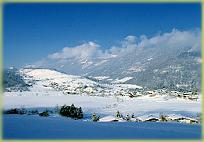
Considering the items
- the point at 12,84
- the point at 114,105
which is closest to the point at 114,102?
the point at 114,105

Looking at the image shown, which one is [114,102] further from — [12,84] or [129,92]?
[129,92]

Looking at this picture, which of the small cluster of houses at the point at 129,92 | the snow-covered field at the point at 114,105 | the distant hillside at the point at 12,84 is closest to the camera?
the snow-covered field at the point at 114,105

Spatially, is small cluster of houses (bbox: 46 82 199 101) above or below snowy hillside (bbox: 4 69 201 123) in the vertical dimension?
above

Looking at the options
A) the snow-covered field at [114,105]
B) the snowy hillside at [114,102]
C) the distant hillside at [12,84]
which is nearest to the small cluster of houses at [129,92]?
the snowy hillside at [114,102]

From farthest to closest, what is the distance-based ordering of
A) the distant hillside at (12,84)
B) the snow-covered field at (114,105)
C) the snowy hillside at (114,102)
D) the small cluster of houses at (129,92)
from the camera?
the distant hillside at (12,84) < the small cluster of houses at (129,92) < the snow-covered field at (114,105) < the snowy hillside at (114,102)

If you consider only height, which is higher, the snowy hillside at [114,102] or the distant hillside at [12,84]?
the distant hillside at [12,84]

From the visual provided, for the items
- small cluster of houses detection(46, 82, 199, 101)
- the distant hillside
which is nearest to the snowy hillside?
small cluster of houses detection(46, 82, 199, 101)

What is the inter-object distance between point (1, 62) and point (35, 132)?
74 centimetres

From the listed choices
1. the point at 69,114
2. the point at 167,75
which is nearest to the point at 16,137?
the point at 69,114

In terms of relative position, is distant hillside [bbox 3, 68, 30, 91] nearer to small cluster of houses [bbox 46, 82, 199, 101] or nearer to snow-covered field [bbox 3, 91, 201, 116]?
small cluster of houses [bbox 46, 82, 199, 101]

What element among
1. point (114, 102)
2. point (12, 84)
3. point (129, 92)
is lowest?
point (114, 102)

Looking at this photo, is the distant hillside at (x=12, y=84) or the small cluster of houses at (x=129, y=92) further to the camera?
the distant hillside at (x=12, y=84)

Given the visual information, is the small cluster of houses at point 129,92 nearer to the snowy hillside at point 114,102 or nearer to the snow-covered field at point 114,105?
the snowy hillside at point 114,102

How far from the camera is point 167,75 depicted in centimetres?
14275
